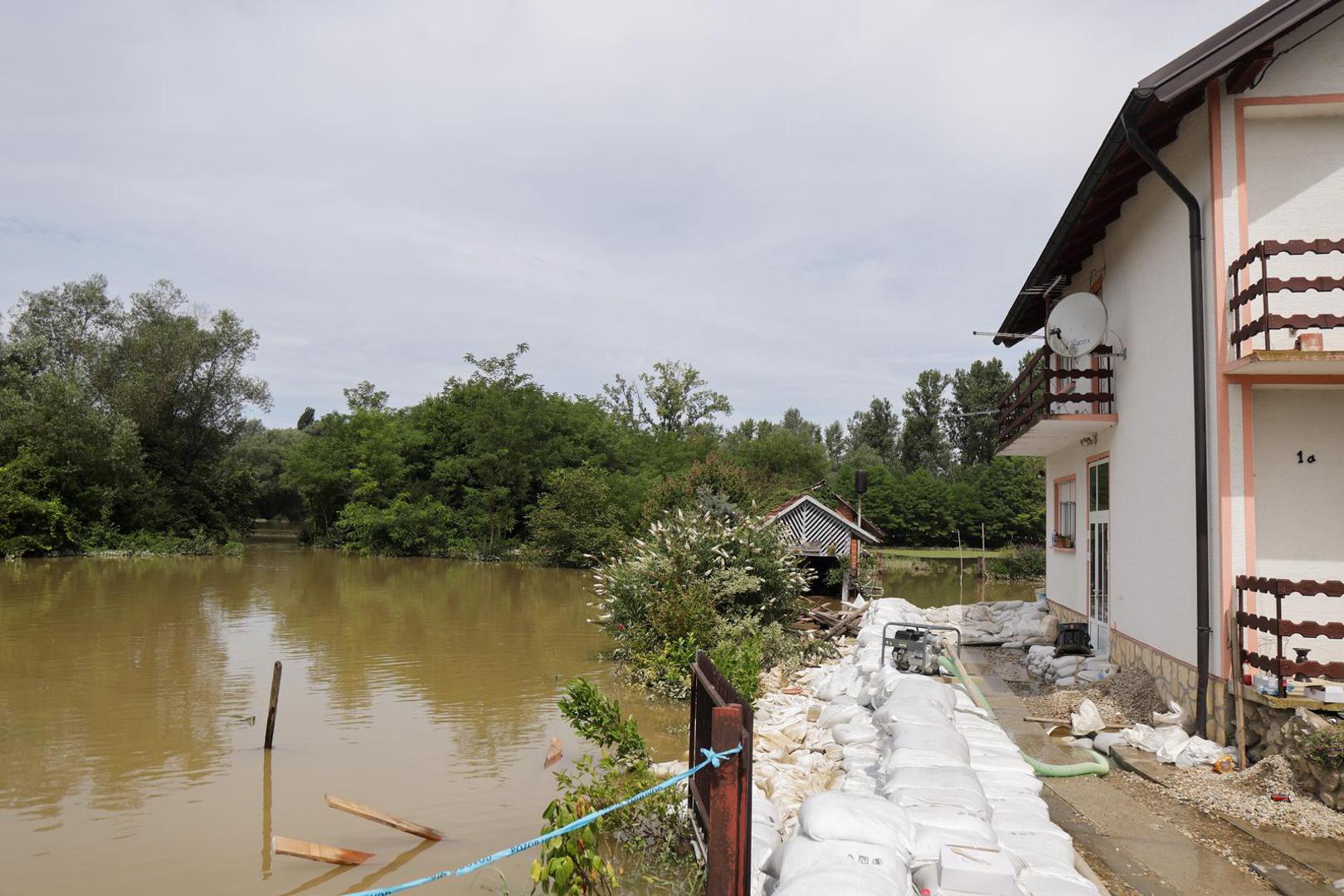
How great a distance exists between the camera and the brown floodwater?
7.00 metres

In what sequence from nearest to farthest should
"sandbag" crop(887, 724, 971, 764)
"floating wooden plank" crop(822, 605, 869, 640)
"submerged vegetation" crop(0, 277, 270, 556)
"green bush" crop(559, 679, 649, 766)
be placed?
"sandbag" crop(887, 724, 971, 764), "green bush" crop(559, 679, 649, 766), "floating wooden plank" crop(822, 605, 869, 640), "submerged vegetation" crop(0, 277, 270, 556)

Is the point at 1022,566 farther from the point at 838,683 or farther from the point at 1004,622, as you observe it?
the point at 838,683

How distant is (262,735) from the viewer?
34.6 feet

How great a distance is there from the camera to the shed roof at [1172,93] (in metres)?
7.62

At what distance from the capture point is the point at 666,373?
215 ft

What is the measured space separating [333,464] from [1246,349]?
43.7 metres

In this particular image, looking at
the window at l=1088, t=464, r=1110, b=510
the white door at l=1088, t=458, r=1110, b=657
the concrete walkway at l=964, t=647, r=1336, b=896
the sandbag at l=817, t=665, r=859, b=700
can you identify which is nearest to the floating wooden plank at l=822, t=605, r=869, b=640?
the white door at l=1088, t=458, r=1110, b=657

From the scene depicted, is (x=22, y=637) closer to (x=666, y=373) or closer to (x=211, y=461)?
(x=211, y=461)

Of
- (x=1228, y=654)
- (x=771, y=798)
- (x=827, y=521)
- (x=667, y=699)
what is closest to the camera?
(x=771, y=798)

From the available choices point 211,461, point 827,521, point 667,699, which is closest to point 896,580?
point 827,521

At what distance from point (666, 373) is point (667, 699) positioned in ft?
176

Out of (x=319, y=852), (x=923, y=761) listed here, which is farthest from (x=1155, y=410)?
(x=319, y=852)

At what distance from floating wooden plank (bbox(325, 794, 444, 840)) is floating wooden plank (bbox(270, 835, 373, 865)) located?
27 centimetres

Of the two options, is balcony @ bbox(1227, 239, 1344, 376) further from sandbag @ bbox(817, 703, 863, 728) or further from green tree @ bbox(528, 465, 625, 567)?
green tree @ bbox(528, 465, 625, 567)
